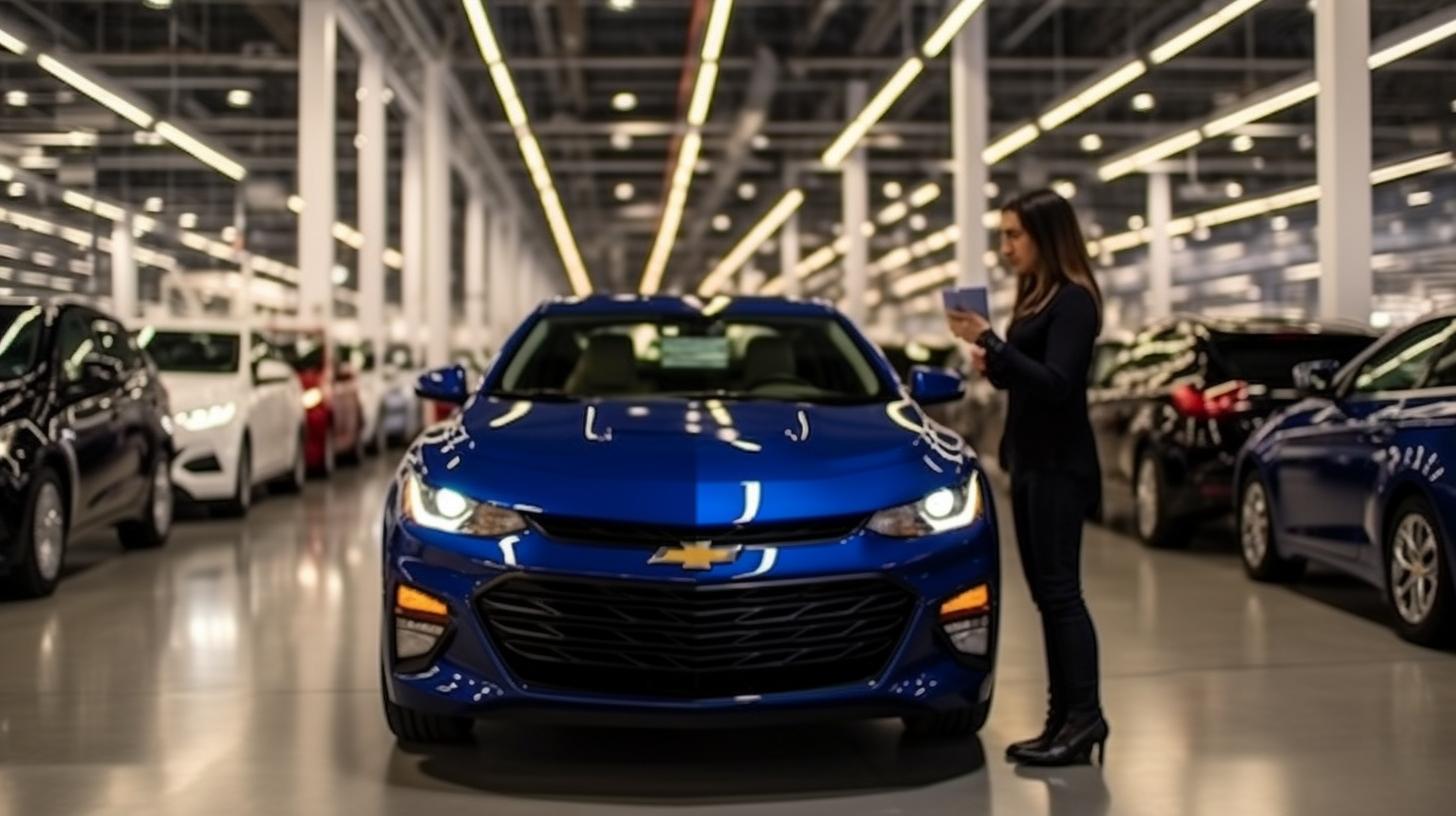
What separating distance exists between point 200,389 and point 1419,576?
8358mm

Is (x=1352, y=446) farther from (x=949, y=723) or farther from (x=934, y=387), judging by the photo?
(x=949, y=723)

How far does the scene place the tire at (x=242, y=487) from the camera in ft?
41.7

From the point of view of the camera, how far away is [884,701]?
15.1 ft

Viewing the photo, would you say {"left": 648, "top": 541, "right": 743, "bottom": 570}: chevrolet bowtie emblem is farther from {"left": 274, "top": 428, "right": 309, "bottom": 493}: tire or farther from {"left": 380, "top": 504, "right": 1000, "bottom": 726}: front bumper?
{"left": 274, "top": 428, "right": 309, "bottom": 493}: tire

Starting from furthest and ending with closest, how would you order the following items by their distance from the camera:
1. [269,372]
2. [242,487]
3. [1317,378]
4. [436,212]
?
[436,212]
[269,372]
[242,487]
[1317,378]

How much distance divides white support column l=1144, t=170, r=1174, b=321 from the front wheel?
24416 mm

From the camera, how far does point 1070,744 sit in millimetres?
4895

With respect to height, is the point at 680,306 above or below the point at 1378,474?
above

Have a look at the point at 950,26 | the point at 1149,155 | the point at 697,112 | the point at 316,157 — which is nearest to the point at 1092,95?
the point at 950,26

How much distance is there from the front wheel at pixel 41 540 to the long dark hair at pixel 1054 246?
204 inches

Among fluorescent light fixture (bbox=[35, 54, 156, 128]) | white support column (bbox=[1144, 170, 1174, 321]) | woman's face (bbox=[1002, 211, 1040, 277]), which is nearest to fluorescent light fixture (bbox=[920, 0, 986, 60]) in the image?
fluorescent light fixture (bbox=[35, 54, 156, 128])

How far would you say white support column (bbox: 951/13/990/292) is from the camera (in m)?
19.5

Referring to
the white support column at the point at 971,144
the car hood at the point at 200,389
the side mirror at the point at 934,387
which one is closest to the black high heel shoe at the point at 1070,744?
the side mirror at the point at 934,387

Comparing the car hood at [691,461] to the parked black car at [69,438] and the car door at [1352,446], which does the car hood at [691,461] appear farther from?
the parked black car at [69,438]
